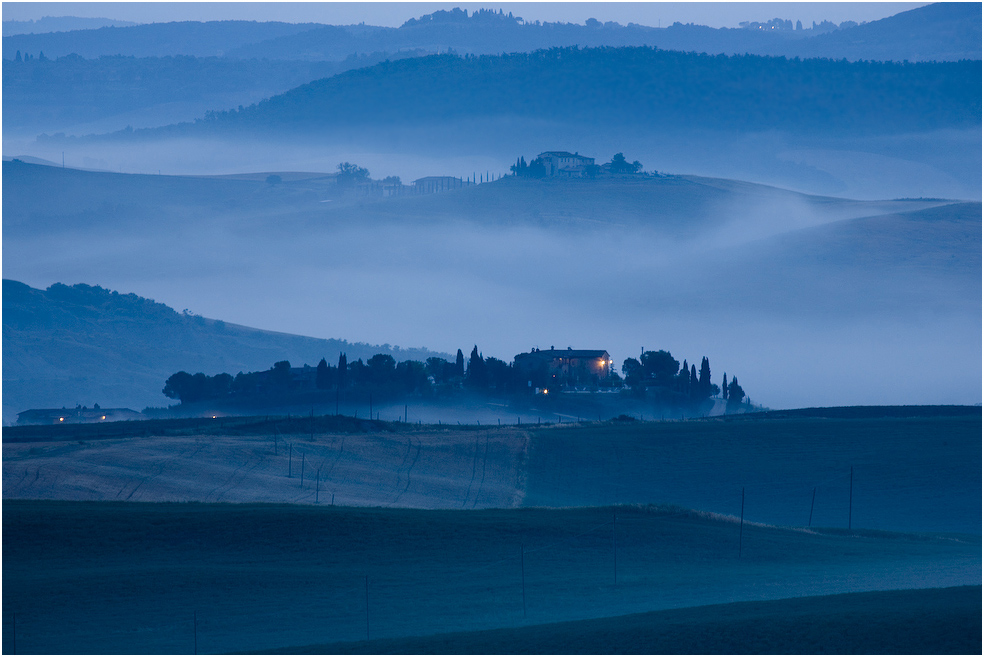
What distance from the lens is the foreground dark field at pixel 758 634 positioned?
33.4 m

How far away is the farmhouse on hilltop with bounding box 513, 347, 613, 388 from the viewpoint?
160 meters

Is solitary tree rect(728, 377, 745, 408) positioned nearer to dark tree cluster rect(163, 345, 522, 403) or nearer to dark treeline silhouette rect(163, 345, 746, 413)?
dark treeline silhouette rect(163, 345, 746, 413)

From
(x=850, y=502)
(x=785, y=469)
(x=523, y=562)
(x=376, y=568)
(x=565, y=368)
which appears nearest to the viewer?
(x=376, y=568)

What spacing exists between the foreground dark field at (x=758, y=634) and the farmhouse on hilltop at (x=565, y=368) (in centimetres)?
11948

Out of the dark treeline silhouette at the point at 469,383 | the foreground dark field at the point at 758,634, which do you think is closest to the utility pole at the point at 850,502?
the foreground dark field at the point at 758,634

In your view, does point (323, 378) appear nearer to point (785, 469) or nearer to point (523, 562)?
point (785, 469)

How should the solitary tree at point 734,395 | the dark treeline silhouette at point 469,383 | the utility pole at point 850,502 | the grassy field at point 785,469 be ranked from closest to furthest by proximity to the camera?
1. the utility pole at point 850,502
2. the grassy field at point 785,469
3. the dark treeline silhouette at point 469,383
4. the solitary tree at point 734,395

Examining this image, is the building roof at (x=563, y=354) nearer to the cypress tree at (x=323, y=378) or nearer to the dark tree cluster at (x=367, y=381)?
the dark tree cluster at (x=367, y=381)

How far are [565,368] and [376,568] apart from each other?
117m

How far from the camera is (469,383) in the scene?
6289 inches

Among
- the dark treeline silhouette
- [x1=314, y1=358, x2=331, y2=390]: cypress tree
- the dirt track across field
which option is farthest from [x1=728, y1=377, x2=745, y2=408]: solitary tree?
the dirt track across field

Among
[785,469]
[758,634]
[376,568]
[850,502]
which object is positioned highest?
[785,469]

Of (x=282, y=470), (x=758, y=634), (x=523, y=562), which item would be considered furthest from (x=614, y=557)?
(x=282, y=470)

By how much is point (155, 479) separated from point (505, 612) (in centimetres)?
3373
